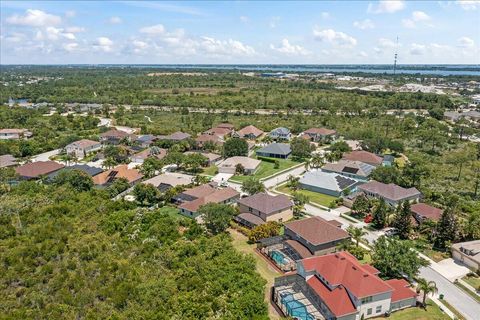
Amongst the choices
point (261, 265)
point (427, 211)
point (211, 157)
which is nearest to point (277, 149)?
point (211, 157)

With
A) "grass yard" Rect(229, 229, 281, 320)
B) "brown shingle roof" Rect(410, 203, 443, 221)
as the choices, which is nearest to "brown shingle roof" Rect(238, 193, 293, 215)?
"grass yard" Rect(229, 229, 281, 320)

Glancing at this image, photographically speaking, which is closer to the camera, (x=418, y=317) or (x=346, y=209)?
(x=418, y=317)

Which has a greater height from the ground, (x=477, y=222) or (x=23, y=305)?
(x=477, y=222)

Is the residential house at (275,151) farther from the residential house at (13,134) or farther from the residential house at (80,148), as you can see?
the residential house at (13,134)

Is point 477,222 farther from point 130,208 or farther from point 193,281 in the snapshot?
point 130,208

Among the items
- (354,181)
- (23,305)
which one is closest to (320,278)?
(23,305)

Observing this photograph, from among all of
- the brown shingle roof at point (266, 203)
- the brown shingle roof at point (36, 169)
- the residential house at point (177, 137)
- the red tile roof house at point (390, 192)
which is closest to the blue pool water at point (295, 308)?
the brown shingle roof at point (266, 203)

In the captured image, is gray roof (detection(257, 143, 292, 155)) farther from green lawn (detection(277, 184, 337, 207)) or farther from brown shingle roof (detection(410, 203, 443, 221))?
brown shingle roof (detection(410, 203, 443, 221))
